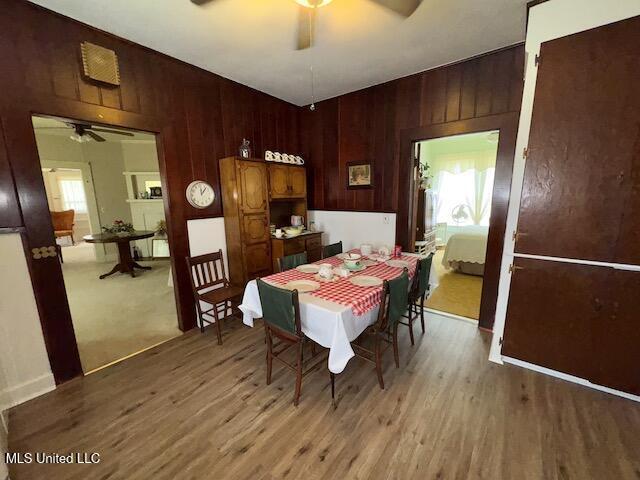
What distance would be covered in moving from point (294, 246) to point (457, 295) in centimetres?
240

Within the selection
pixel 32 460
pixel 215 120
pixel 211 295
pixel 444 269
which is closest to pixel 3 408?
pixel 32 460

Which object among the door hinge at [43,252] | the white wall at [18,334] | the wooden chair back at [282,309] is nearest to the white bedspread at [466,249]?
the wooden chair back at [282,309]

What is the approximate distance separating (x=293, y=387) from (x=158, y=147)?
8.47 feet

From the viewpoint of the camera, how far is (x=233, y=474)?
1.41m

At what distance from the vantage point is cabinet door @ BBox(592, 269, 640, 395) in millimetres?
1771

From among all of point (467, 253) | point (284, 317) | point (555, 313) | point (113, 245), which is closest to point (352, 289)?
point (284, 317)

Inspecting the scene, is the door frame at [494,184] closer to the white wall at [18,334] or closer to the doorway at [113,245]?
the doorway at [113,245]

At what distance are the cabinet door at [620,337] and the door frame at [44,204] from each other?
4024mm

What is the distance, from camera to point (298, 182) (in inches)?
147

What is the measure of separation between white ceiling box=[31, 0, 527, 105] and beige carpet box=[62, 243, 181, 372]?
112 inches

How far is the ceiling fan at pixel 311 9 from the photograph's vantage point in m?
1.62

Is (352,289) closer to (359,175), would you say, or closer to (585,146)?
(585,146)

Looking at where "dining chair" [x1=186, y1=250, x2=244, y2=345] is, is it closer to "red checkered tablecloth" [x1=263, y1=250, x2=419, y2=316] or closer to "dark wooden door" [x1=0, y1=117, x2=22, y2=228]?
"red checkered tablecloth" [x1=263, y1=250, x2=419, y2=316]

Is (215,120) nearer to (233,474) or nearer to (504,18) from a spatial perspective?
(504,18)
